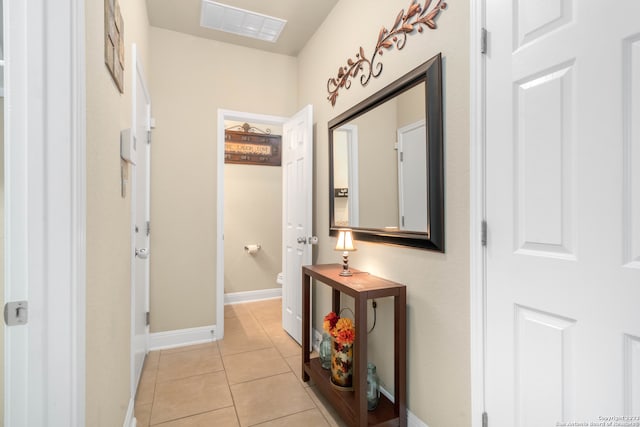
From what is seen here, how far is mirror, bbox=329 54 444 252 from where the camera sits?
151 cm

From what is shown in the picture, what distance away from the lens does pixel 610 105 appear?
35.1 inches

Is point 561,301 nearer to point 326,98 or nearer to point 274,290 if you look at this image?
point 326,98

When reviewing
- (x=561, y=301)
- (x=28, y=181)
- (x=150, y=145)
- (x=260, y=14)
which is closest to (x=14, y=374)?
(x=28, y=181)

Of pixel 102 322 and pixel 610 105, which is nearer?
pixel 610 105

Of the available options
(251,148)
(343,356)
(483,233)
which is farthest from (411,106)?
(251,148)

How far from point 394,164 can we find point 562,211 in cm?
95

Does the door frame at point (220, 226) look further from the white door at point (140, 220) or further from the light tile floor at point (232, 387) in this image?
the white door at point (140, 220)

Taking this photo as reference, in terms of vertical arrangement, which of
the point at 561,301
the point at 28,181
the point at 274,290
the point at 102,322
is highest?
the point at 28,181

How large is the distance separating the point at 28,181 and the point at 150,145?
2.19 meters

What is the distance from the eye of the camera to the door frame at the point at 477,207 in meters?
1.26

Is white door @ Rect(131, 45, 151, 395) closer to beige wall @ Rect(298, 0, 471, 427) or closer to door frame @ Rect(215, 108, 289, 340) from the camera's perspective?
door frame @ Rect(215, 108, 289, 340)

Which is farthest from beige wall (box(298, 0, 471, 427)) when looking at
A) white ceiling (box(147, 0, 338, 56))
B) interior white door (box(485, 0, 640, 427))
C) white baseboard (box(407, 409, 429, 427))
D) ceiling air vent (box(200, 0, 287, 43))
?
ceiling air vent (box(200, 0, 287, 43))

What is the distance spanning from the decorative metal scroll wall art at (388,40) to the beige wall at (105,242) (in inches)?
55.5

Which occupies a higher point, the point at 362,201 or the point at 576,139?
the point at 576,139
